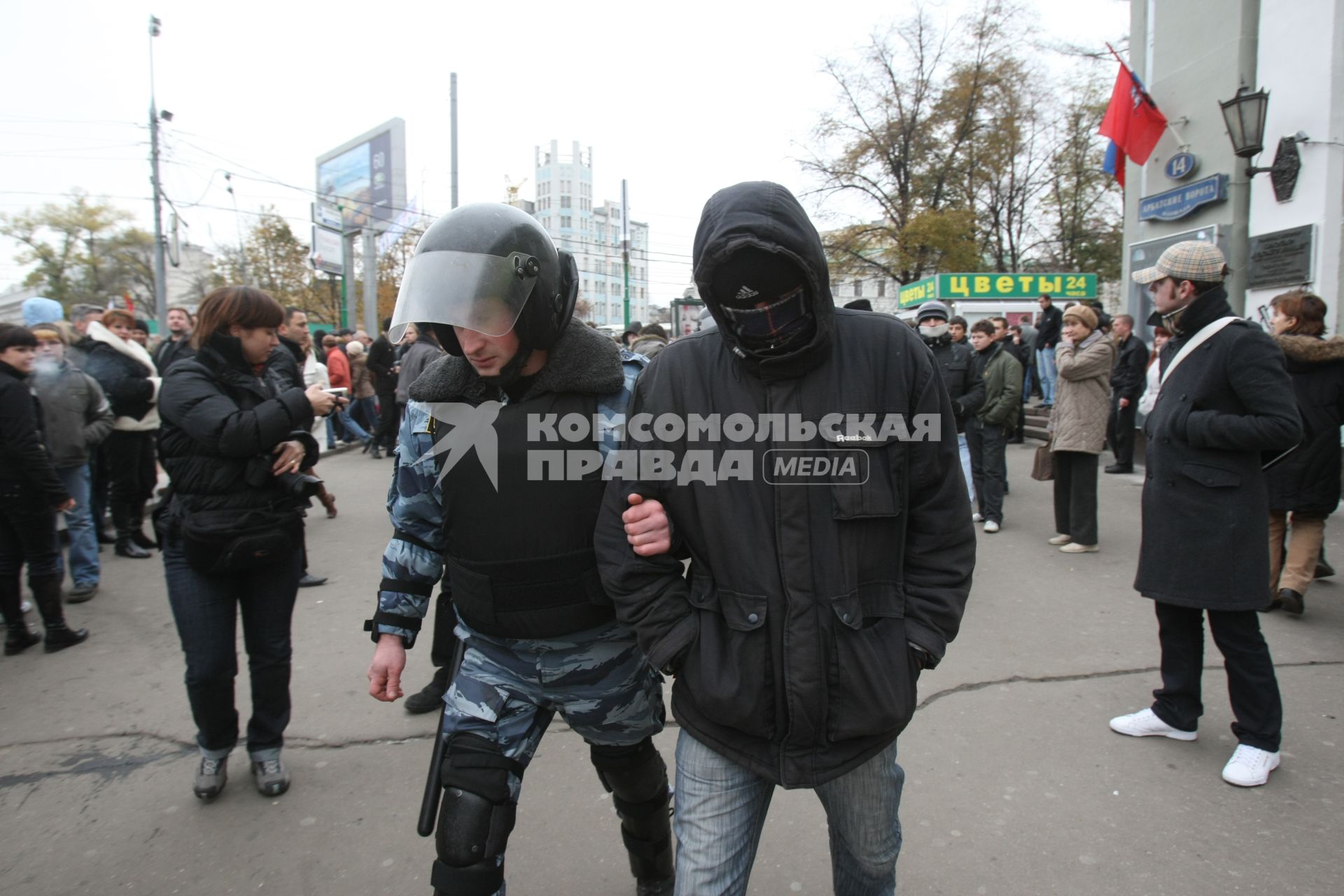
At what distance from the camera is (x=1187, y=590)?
9.44ft

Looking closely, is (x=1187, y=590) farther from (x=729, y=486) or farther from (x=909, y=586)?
(x=729, y=486)

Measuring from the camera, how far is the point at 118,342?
5.93 meters

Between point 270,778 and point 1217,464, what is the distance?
11.8ft

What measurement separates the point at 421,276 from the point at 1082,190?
3209 centimetres

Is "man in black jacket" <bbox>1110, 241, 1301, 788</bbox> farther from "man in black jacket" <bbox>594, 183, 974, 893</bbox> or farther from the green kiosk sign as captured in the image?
the green kiosk sign

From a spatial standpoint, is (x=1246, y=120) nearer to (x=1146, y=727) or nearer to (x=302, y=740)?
(x=1146, y=727)

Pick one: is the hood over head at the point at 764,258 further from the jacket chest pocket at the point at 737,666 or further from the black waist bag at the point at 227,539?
the black waist bag at the point at 227,539

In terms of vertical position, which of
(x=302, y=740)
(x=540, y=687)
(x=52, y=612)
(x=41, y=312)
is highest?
(x=41, y=312)

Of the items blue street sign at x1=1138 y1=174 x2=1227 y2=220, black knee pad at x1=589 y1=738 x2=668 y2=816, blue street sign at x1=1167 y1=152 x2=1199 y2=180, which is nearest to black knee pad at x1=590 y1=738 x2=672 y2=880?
black knee pad at x1=589 y1=738 x2=668 y2=816

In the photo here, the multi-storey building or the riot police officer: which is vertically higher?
the multi-storey building

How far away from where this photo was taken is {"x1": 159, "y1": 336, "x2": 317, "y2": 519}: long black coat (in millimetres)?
2686

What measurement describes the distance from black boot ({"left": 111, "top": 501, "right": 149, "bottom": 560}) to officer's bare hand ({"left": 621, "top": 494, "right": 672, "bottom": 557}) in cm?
604

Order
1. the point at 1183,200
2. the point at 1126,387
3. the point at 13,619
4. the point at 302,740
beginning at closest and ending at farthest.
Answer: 1. the point at 302,740
2. the point at 13,619
3. the point at 1126,387
4. the point at 1183,200

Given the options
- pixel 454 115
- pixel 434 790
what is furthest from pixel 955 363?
pixel 454 115
